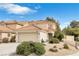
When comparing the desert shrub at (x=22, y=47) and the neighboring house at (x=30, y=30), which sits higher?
the neighboring house at (x=30, y=30)

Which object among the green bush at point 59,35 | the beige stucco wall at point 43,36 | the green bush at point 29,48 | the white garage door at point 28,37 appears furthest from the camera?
the white garage door at point 28,37

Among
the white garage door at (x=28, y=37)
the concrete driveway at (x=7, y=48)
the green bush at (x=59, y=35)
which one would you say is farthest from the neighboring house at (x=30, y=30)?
the concrete driveway at (x=7, y=48)

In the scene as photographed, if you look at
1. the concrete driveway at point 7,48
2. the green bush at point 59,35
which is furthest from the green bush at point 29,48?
the green bush at point 59,35

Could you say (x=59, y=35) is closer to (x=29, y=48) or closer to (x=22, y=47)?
(x=29, y=48)

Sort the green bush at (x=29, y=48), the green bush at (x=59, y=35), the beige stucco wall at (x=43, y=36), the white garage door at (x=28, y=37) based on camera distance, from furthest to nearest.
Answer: the white garage door at (x=28, y=37) < the beige stucco wall at (x=43, y=36) < the green bush at (x=59, y=35) < the green bush at (x=29, y=48)

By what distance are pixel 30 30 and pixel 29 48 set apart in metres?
0.93

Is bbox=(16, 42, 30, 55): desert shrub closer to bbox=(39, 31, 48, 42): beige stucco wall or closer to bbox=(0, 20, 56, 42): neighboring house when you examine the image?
bbox=(0, 20, 56, 42): neighboring house

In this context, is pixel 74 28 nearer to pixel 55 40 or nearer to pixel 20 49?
pixel 55 40

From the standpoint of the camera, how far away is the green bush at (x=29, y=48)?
23.9m

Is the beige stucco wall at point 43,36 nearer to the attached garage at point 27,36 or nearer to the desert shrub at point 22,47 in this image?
the attached garage at point 27,36

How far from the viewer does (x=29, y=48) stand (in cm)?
2394

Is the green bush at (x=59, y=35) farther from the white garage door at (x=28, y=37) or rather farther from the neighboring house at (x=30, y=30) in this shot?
the white garage door at (x=28, y=37)

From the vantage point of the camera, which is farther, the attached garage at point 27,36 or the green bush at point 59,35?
the attached garage at point 27,36

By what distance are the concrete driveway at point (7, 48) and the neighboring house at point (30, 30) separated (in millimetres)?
389
